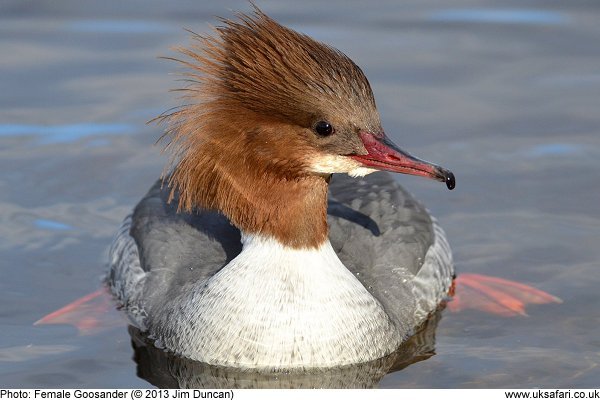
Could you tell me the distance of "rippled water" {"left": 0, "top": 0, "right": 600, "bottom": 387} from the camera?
7418 mm

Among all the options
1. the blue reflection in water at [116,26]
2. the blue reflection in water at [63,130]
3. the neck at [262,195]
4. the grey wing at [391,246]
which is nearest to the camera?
the neck at [262,195]

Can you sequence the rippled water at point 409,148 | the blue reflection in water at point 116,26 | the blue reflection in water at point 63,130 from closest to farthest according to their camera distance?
the rippled water at point 409,148
the blue reflection in water at point 63,130
the blue reflection in water at point 116,26

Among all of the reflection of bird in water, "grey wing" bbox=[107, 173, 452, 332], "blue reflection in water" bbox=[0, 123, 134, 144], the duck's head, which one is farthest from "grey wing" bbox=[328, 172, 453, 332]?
"blue reflection in water" bbox=[0, 123, 134, 144]

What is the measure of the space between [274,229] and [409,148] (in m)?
3.25

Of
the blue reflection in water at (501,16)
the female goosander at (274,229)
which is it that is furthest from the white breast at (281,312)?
the blue reflection in water at (501,16)

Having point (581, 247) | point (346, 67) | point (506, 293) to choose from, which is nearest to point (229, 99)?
point (346, 67)

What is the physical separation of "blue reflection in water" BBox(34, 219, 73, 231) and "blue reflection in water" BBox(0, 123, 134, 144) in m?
1.15

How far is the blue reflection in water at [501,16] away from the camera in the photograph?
11.6 m

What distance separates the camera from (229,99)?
21.7ft

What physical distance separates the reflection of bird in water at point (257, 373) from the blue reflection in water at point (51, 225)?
1.61 meters

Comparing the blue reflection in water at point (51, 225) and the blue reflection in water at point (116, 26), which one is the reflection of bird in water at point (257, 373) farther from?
the blue reflection in water at point (116, 26)

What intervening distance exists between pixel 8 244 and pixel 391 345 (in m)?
3.02
